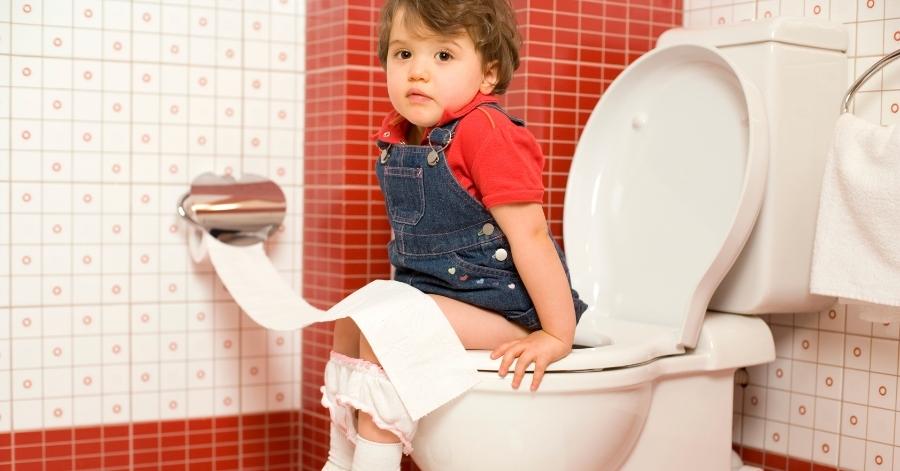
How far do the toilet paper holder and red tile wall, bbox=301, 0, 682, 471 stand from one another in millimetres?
96

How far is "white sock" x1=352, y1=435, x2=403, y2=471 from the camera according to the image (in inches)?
49.6

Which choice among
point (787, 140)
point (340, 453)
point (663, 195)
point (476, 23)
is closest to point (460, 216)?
point (476, 23)

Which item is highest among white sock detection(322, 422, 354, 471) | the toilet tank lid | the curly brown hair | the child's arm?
the toilet tank lid

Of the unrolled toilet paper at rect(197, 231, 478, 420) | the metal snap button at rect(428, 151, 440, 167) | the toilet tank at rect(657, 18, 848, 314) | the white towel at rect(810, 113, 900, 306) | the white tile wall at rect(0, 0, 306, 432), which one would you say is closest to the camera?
the unrolled toilet paper at rect(197, 231, 478, 420)

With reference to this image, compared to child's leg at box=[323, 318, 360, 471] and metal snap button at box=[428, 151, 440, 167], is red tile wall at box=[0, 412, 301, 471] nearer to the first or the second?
child's leg at box=[323, 318, 360, 471]

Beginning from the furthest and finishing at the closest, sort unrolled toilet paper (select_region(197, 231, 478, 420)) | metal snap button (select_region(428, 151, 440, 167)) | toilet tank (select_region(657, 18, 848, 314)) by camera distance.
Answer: toilet tank (select_region(657, 18, 848, 314))
metal snap button (select_region(428, 151, 440, 167))
unrolled toilet paper (select_region(197, 231, 478, 420))

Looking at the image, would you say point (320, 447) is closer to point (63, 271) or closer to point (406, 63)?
point (63, 271)

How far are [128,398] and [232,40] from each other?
2.32ft

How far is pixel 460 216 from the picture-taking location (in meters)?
1.33

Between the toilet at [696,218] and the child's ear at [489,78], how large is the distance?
36 cm

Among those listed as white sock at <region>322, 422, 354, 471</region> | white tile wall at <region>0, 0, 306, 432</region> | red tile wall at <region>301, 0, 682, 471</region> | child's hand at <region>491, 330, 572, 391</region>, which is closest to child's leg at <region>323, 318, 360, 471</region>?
white sock at <region>322, 422, 354, 471</region>

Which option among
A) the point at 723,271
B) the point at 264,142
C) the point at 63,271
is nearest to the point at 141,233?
the point at 63,271

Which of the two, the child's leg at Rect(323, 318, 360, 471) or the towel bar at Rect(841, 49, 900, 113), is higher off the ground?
the towel bar at Rect(841, 49, 900, 113)

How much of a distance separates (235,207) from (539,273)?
768mm
